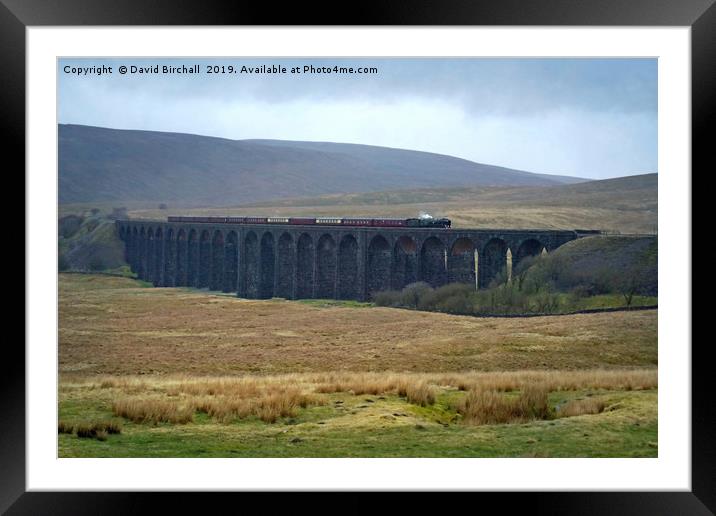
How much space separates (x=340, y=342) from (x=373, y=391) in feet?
38.1

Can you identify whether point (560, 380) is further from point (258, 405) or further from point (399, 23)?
point (399, 23)

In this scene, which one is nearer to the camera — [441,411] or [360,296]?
[441,411]

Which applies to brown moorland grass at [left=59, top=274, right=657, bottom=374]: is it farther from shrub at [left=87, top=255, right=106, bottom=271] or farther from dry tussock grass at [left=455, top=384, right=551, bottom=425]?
shrub at [left=87, top=255, right=106, bottom=271]

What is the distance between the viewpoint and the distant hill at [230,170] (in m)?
162

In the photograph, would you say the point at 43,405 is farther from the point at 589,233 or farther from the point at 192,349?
the point at 589,233

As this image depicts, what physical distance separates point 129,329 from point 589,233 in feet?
72.5

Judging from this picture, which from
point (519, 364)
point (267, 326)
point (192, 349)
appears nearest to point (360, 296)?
point (267, 326)

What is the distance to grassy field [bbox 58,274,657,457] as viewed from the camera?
1530 cm

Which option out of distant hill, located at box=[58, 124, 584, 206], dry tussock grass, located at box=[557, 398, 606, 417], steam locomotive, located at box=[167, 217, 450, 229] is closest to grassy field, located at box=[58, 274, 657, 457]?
dry tussock grass, located at box=[557, 398, 606, 417]

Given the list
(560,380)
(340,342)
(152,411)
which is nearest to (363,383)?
(560,380)

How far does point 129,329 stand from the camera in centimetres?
3369

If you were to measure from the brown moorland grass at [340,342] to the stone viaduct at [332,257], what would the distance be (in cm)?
548

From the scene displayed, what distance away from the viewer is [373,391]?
18.2 m

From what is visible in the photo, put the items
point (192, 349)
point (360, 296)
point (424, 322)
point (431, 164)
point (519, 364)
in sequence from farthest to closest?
point (431, 164) → point (360, 296) → point (424, 322) → point (192, 349) → point (519, 364)
